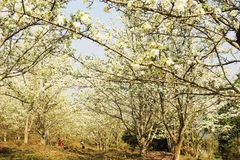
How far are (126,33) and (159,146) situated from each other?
30.1m

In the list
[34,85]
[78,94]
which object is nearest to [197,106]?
[78,94]

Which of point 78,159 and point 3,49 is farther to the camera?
point 78,159

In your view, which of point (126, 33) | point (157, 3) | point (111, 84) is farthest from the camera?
point (126, 33)

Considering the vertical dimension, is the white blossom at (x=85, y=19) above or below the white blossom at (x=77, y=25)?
above

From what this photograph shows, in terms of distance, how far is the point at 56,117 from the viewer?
3203 cm

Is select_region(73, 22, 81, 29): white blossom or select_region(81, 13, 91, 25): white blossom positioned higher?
select_region(81, 13, 91, 25): white blossom

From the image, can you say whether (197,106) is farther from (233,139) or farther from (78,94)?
(233,139)

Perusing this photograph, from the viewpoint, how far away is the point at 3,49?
11.9 meters

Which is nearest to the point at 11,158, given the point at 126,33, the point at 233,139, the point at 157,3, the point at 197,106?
the point at 126,33

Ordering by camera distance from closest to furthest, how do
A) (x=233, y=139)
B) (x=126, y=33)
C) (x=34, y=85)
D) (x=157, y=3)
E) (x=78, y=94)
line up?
1. (x=157, y=3)
2. (x=126, y=33)
3. (x=78, y=94)
4. (x=34, y=85)
5. (x=233, y=139)

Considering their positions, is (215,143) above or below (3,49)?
below

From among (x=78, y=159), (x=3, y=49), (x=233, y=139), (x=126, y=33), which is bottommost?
(x=78, y=159)

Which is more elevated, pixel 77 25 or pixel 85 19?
pixel 85 19

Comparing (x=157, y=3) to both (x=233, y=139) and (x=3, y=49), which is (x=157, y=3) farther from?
(x=233, y=139)
